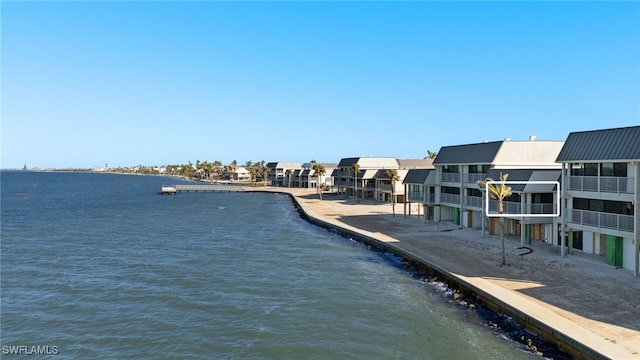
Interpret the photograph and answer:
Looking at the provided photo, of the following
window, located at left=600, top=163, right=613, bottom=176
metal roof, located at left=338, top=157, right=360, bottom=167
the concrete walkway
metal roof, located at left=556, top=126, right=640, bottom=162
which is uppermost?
metal roof, located at left=338, top=157, right=360, bottom=167

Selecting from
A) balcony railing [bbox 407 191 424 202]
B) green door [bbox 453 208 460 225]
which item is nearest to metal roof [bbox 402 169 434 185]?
balcony railing [bbox 407 191 424 202]

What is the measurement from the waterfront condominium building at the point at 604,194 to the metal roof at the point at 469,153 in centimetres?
1095

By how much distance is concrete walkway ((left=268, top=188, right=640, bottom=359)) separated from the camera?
1814 cm

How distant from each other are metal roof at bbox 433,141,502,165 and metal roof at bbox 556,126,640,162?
10.8 meters

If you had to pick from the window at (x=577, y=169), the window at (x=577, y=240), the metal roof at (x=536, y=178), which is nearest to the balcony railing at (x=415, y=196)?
the metal roof at (x=536, y=178)

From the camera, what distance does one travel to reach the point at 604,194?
28484 mm

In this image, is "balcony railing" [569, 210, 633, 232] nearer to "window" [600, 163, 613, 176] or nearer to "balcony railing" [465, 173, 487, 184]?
"window" [600, 163, 613, 176]

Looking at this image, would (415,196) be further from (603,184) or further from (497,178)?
A: (603,184)

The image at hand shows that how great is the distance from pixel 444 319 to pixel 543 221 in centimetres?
1767

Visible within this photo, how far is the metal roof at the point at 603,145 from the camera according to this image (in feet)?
86.5

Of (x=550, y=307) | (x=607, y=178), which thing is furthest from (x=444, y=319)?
(x=607, y=178)

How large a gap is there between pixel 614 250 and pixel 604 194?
12.1 feet

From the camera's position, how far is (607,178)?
2827 cm

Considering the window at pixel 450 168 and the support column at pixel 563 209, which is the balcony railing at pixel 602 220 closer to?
the support column at pixel 563 209
